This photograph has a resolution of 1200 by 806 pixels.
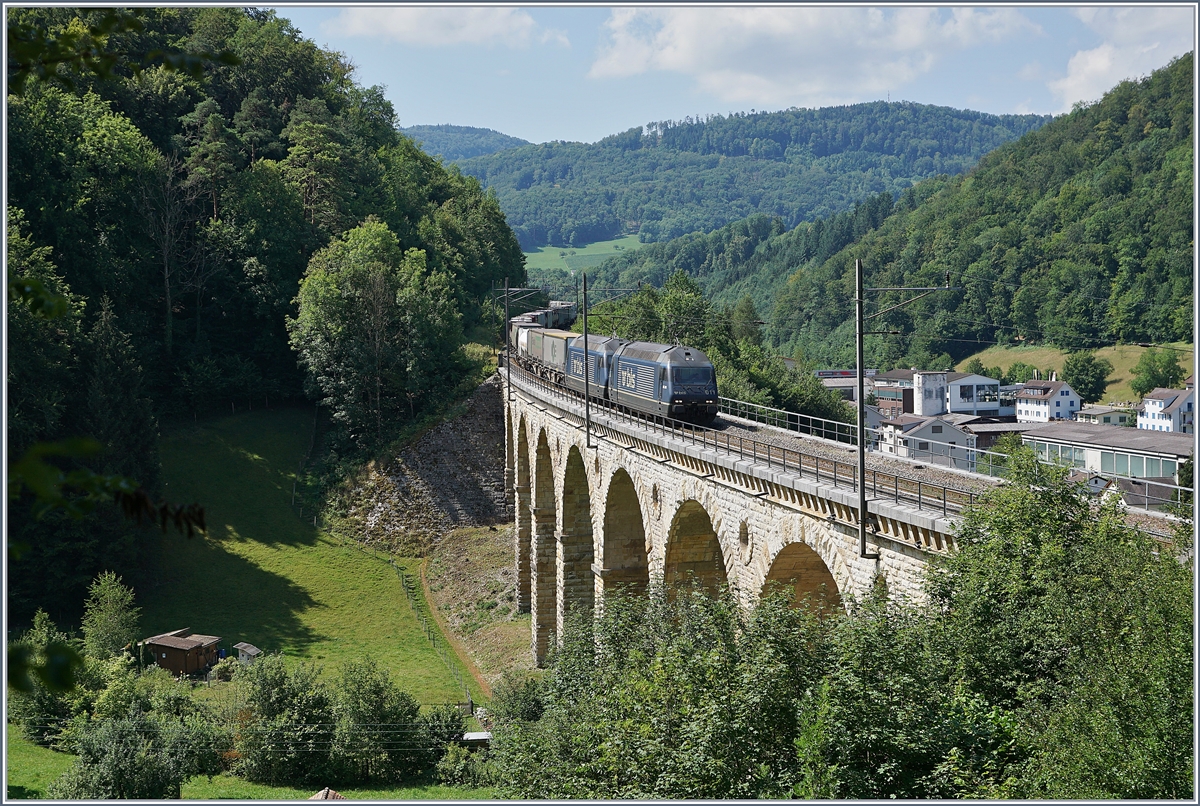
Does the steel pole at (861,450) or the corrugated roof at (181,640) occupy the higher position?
the steel pole at (861,450)

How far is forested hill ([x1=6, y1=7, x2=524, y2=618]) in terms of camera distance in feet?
155

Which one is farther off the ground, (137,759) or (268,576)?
(137,759)

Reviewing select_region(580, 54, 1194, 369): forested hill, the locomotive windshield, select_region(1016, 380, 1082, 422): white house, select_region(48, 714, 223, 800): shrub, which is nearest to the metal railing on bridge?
the locomotive windshield

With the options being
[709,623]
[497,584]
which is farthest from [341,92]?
[709,623]

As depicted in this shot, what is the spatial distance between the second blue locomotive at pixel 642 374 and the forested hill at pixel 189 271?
15.3 metres

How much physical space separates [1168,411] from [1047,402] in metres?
11.3

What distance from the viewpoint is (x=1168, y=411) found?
78188 millimetres

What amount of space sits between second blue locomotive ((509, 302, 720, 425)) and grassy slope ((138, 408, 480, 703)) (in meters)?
13.9

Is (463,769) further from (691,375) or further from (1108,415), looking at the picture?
(1108,415)

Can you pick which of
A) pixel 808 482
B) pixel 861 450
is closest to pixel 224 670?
pixel 808 482

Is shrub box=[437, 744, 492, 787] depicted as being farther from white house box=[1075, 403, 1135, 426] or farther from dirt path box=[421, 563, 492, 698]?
white house box=[1075, 403, 1135, 426]

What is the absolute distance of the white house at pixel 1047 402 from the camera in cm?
8856

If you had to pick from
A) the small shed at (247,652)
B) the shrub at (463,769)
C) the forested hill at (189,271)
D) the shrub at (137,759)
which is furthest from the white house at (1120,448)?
the forested hill at (189,271)

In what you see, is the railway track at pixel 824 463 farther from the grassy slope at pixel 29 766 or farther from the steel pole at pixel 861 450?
the grassy slope at pixel 29 766
